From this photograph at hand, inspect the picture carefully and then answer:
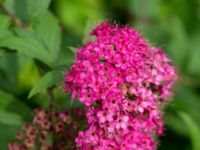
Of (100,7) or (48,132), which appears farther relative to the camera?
(100,7)

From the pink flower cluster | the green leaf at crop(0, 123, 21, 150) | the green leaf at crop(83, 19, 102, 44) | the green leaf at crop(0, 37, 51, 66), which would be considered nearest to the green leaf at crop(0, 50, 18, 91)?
the green leaf at crop(0, 123, 21, 150)

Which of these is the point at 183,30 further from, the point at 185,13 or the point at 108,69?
the point at 108,69

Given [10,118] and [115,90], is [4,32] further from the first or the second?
[115,90]

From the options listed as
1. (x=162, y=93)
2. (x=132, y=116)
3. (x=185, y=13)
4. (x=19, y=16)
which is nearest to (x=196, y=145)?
(x=162, y=93)

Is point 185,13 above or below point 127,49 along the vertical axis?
above

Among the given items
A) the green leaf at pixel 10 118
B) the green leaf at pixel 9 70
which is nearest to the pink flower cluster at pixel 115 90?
the green leaf at pixel 10 118

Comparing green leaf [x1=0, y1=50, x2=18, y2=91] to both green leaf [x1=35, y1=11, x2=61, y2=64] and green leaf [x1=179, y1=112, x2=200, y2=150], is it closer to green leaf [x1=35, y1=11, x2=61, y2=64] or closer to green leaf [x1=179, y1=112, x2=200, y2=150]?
green leaf [x1=35, y1=11, x2=61, y2=64]
